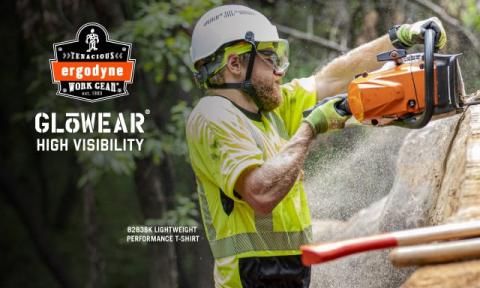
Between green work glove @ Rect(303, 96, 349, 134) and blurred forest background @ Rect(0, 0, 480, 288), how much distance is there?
958 mm

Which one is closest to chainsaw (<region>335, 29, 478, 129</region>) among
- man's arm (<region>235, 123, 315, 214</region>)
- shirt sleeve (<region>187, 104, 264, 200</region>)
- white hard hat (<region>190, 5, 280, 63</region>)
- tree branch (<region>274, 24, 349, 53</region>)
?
man's arm (<region>235, 123, 315, 214</region>)

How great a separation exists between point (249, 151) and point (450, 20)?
1738mm

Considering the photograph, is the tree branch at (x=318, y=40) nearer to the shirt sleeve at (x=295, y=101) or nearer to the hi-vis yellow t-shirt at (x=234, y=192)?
the shirt sleeve at (x=295, y=101)

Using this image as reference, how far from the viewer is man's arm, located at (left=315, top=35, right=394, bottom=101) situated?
2.71 m

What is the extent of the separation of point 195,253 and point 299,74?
934 millimetres

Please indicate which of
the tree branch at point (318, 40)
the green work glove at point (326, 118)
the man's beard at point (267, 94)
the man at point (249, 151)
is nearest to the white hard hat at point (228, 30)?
the man at point (249, 151)

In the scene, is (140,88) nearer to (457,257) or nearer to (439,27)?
(439,27)

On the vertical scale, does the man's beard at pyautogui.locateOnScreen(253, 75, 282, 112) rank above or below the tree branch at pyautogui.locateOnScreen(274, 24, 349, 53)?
below

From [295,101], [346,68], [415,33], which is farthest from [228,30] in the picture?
[415,33]

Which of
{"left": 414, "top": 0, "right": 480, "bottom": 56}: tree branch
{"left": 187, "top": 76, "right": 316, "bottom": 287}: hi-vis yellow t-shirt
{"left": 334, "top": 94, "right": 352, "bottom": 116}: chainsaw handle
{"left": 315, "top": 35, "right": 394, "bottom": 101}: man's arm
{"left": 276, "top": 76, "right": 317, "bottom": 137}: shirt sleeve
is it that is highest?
{"left": 414, "top": 0, "right": 480, "bottom": 56}: tree branch

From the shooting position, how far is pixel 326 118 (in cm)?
228

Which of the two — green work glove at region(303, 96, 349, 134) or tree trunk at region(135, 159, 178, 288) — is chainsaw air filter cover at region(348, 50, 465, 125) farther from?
tree trunk at region(135, 159, 178, 288)

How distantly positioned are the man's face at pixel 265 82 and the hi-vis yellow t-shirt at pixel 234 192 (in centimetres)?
5

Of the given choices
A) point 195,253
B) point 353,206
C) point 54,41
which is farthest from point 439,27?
point 54,41
